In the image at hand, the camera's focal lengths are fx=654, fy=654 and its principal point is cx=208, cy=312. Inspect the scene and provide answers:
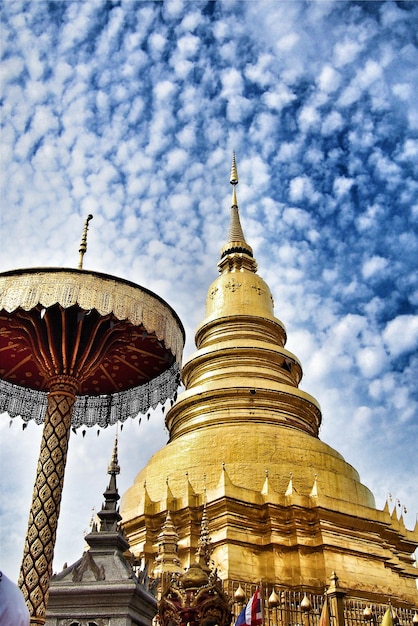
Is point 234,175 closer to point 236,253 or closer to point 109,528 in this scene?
point 236,253

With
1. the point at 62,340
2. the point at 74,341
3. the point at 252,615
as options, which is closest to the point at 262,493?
the point at 252,615

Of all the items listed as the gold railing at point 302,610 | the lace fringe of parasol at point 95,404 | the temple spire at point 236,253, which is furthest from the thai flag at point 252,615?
the temple spire at point 236,253

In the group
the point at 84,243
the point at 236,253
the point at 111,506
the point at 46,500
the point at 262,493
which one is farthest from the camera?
the point at 236,253

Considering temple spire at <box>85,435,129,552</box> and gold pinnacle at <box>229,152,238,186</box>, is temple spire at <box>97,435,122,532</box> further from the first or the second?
gold pinnacle at <box>229,152,238,186</box>

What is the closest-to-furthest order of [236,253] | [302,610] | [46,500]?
1. [46,500]
2. [302,610]
3. [236,253]

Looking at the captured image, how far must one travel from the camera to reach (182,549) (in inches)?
618

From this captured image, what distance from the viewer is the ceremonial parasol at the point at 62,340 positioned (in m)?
9.46

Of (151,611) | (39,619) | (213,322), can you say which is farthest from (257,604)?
(213,322)

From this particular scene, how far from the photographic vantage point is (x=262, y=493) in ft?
53.6

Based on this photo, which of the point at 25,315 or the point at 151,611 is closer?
the point at 151,611

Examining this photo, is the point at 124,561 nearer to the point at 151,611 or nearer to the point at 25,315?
the point at 151,611

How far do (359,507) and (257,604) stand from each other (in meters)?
8.41

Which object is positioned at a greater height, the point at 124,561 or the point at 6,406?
the point at 6,406

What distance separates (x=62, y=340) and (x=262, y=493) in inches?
306
